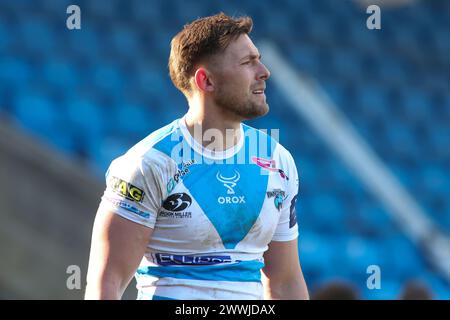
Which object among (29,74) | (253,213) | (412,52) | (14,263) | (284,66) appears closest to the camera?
(253,213)

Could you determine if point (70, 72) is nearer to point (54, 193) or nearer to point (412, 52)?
point (54, 193)

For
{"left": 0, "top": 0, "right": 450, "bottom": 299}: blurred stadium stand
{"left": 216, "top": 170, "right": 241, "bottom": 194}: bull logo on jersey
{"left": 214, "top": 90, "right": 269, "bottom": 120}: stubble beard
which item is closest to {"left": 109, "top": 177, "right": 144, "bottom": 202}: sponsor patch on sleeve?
{"left": 216, "top": 170, "right": 241, "bottom": 194}: bull logo on jersey

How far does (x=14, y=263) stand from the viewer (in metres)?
9.05

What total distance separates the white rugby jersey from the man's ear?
0.19 meters

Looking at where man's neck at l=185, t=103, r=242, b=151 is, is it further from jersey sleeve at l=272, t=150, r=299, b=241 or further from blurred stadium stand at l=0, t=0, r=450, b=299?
blurred stadium stand at l=0, t=0, r=450, b=299

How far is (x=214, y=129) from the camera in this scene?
4.01 metres

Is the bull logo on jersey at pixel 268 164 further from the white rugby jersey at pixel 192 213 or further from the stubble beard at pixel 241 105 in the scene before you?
the stubble beard at pixel 241 105

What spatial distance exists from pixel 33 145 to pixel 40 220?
72 cm

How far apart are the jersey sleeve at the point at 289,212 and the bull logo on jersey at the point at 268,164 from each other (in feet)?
0.10

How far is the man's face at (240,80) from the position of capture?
394 cm

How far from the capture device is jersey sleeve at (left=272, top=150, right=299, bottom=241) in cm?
413

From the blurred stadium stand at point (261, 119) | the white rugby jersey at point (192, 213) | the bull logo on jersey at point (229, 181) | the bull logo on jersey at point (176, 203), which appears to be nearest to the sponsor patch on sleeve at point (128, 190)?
the white rugby jersey at point (192, 213)
